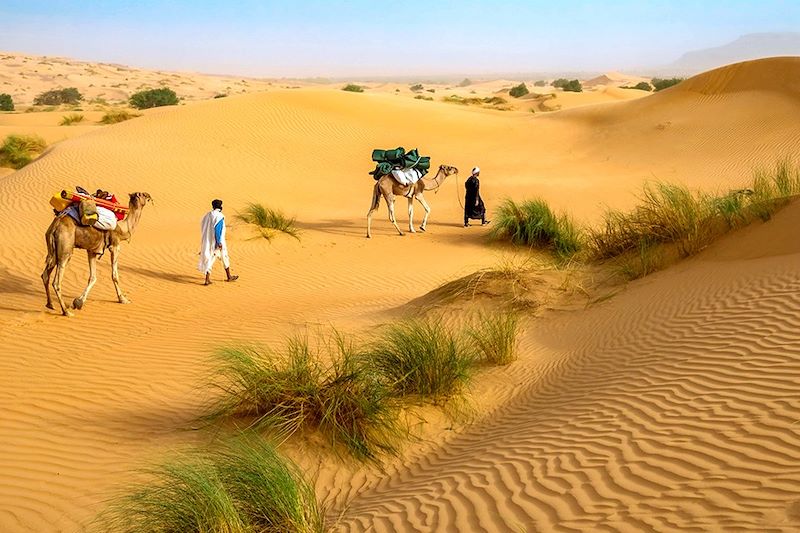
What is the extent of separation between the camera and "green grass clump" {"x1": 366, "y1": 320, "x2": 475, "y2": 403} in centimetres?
649

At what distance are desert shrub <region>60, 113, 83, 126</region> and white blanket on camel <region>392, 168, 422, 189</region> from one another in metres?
29.1

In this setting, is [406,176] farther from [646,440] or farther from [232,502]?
[232,502]

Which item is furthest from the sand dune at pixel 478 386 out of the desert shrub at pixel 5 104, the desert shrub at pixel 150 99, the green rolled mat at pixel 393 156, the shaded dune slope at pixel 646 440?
the desert shrub at pixel 5 104

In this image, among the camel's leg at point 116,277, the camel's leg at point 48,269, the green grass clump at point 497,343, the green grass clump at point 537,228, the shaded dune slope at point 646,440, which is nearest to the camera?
the shaded dune slope at point 646,440

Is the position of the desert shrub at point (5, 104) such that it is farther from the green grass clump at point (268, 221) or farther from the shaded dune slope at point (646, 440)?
the shaded dune slope at point (646, 440)

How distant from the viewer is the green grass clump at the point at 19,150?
2889 centimetres

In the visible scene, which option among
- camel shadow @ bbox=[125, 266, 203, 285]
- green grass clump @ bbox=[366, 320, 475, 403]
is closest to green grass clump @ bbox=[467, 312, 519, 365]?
green grass clump @ bbox=[366, 320, 475, 403]

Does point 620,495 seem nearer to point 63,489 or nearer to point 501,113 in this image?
point 63,489

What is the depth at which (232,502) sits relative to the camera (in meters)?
4.06

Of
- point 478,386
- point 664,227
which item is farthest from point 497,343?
point 664,227

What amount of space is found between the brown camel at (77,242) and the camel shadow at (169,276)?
1636 mm

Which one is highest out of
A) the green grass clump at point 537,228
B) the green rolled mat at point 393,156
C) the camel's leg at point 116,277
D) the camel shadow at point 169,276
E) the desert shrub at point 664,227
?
the green rolled mat at point 393,156

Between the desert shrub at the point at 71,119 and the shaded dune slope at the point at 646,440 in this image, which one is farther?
the desert shrub at the point at 71,119

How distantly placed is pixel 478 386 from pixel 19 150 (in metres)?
28.8
